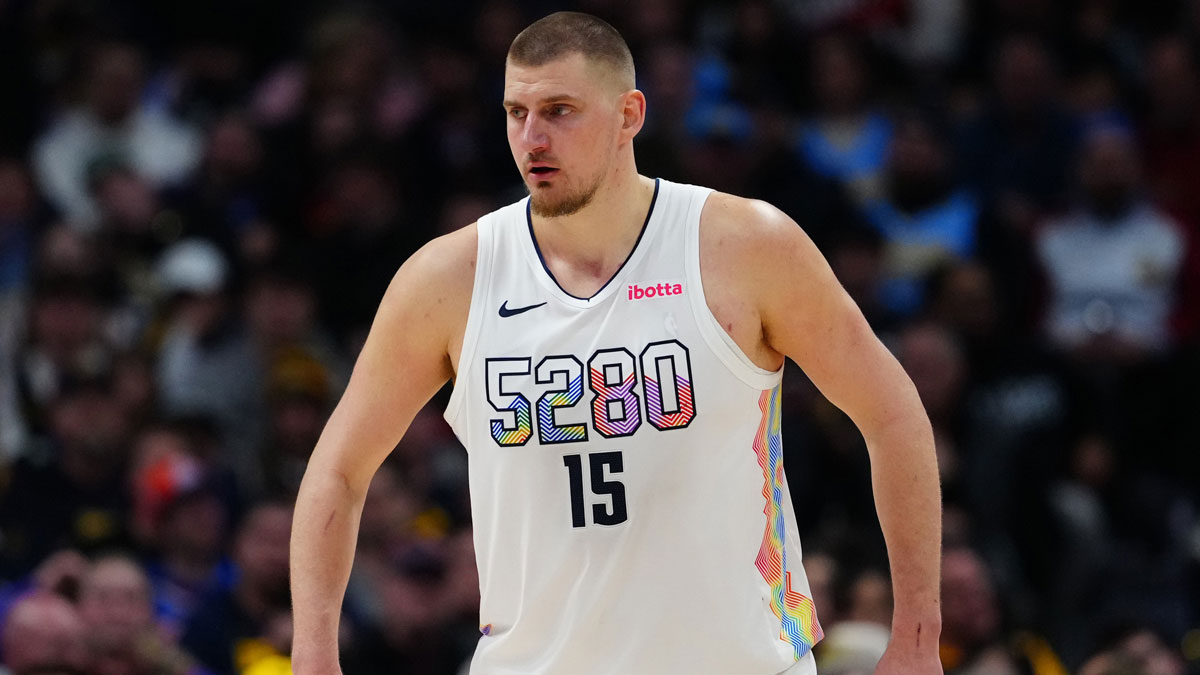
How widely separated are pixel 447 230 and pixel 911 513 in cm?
621

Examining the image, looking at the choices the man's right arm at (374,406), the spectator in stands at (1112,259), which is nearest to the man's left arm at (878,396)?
the man's right arm at (374,406)

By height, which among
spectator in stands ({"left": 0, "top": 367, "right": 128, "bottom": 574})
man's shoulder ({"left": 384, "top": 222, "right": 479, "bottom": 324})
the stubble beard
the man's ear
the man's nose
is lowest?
spectator in stands ({"left": 0, "top": 367, "right": 128, "bottom": 574})

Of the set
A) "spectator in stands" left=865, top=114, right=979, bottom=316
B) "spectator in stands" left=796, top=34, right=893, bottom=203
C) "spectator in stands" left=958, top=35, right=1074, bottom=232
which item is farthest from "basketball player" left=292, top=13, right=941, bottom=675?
"spectator in stands" left=958, top=35, right=1074, bottom=232

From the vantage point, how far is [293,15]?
12.9m

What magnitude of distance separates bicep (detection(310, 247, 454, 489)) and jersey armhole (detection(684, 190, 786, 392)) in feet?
2.27

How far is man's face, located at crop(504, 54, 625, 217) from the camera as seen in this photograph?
15.6 ft

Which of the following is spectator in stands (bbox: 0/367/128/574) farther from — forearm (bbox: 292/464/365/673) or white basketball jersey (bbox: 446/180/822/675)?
white basketball jersey (bbox: 446/180/822/675)

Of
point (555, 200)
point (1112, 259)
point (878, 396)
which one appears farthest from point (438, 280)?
point (1112, 259)

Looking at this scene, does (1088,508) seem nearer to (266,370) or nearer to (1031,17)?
(1031,17)

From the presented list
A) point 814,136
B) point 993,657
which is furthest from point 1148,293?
point 993,657

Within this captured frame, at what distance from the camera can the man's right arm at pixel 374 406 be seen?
4.91 m

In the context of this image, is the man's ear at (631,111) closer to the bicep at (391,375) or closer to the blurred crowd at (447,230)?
the bicep at (391,375)

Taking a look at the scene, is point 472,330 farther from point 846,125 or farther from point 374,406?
point 846,125

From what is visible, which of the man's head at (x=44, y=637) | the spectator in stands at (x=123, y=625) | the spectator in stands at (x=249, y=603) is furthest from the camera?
the spectator in stands at (x=249, y=603)
